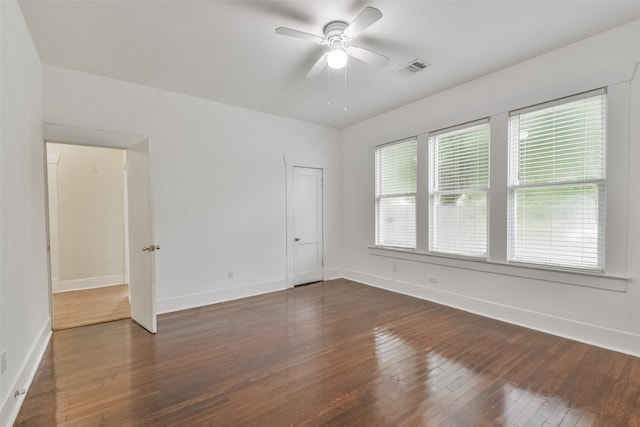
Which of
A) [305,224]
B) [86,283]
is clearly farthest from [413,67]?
[86,283]

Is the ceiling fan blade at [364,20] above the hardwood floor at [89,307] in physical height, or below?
above

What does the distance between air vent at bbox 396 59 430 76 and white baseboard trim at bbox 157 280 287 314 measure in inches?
144

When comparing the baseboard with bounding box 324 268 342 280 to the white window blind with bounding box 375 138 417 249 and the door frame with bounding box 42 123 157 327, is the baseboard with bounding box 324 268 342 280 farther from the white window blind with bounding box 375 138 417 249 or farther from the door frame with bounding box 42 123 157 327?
the door frame with bounding box 42 123 157 327

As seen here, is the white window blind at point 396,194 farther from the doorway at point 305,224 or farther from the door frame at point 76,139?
the door frame at point 76,139

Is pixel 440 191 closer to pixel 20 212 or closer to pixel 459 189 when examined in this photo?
pixel 459 189

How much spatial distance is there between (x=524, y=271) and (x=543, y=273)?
0.58 feet

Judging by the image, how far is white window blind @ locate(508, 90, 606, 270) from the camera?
2.84m

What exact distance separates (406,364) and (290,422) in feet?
3.81

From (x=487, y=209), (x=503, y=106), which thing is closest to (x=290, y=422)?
(x=487, y=209)

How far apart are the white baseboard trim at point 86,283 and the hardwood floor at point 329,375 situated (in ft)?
7.80

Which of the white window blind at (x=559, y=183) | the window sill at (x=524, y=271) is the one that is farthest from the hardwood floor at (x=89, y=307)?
the white window blind at (x=559, y=183)

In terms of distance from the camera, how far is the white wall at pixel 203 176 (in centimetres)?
346

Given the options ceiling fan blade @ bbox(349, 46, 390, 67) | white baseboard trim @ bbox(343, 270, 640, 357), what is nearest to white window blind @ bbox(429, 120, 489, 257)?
white baseboard trim @ bbox(343, 270, 640, 357)

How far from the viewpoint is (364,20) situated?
7.06 ft
